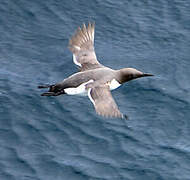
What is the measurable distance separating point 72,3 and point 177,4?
16.5 ft

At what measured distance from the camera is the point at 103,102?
19547mm

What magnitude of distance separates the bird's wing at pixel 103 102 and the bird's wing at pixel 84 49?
209 centimetres

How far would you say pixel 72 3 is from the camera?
98.0ft

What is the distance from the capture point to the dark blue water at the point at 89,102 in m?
20.9

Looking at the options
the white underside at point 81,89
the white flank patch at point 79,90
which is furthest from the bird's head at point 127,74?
the white flank patch at point 79,90

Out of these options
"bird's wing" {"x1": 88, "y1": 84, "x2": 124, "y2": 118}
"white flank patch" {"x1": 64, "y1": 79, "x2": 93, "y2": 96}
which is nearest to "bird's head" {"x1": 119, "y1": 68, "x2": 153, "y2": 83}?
"bird's wing" {"x1": 88, "y1": 84, "x2": 124, "y2": 118}

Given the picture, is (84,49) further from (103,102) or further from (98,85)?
(103,102)

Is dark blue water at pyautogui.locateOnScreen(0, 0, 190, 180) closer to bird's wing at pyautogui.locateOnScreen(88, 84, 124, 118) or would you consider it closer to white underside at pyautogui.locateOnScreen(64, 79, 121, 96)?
white underside at pyautogui.locateOnScreen(64, 79, 121, 96)

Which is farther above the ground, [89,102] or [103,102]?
[103,102]

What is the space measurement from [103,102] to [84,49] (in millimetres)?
4172

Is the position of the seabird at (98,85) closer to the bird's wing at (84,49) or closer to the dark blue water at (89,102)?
the bird's wing at (84,49)

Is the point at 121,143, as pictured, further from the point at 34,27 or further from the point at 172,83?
the point at 34,27

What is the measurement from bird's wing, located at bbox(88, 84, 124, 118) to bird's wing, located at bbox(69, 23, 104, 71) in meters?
2.09

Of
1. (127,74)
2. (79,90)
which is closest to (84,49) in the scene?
(127,74)
